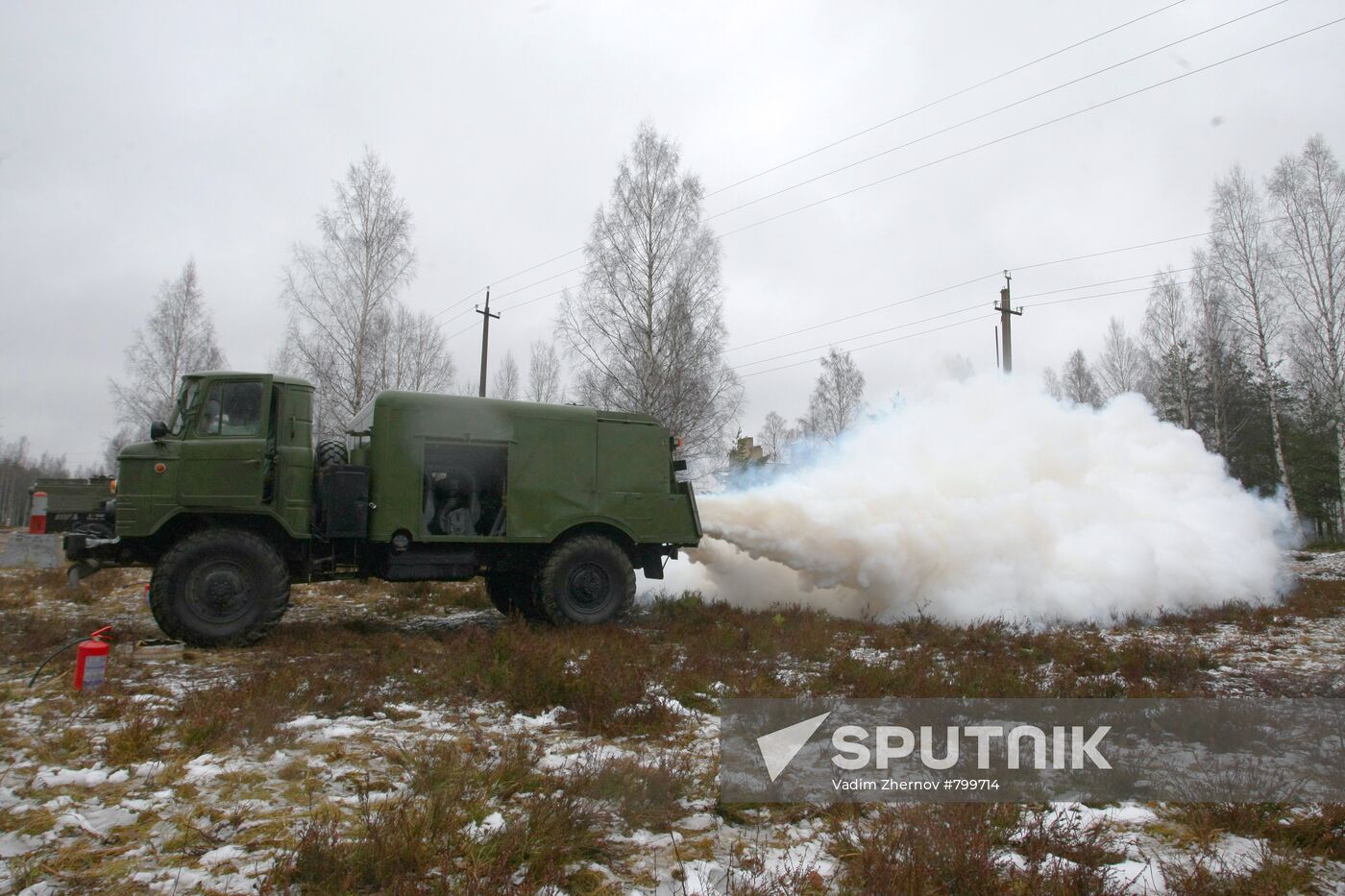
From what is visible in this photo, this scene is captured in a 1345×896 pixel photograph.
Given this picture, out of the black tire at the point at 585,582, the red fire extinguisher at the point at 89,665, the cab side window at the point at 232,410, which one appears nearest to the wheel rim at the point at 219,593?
the cab side window at the point at 232,410

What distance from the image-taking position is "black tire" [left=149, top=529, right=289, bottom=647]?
8039 millimetres

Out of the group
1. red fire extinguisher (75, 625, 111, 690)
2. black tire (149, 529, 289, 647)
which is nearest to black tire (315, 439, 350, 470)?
black tire (149, 529, 289, 647)

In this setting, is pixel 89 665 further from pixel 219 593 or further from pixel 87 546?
pixel 87 546

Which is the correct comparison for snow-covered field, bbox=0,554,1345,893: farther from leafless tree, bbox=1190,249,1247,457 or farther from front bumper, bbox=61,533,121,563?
leafless tree, bbox=1190,249,1247,457

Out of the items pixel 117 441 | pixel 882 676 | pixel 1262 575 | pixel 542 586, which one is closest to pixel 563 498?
pixel 542 586

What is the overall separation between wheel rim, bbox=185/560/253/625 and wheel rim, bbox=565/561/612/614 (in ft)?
11.7

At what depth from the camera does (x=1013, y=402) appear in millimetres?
13641

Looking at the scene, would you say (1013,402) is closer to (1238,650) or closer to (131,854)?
(1238,650)

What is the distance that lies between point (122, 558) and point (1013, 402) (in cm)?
1332

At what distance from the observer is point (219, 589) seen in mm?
8219

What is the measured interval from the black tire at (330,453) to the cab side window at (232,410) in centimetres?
78

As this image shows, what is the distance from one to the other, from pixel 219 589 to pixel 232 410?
2.01 m

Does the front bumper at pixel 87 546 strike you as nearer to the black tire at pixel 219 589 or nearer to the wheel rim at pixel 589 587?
the black tire at pixel 219 589

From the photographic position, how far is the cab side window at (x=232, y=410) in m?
8.66
